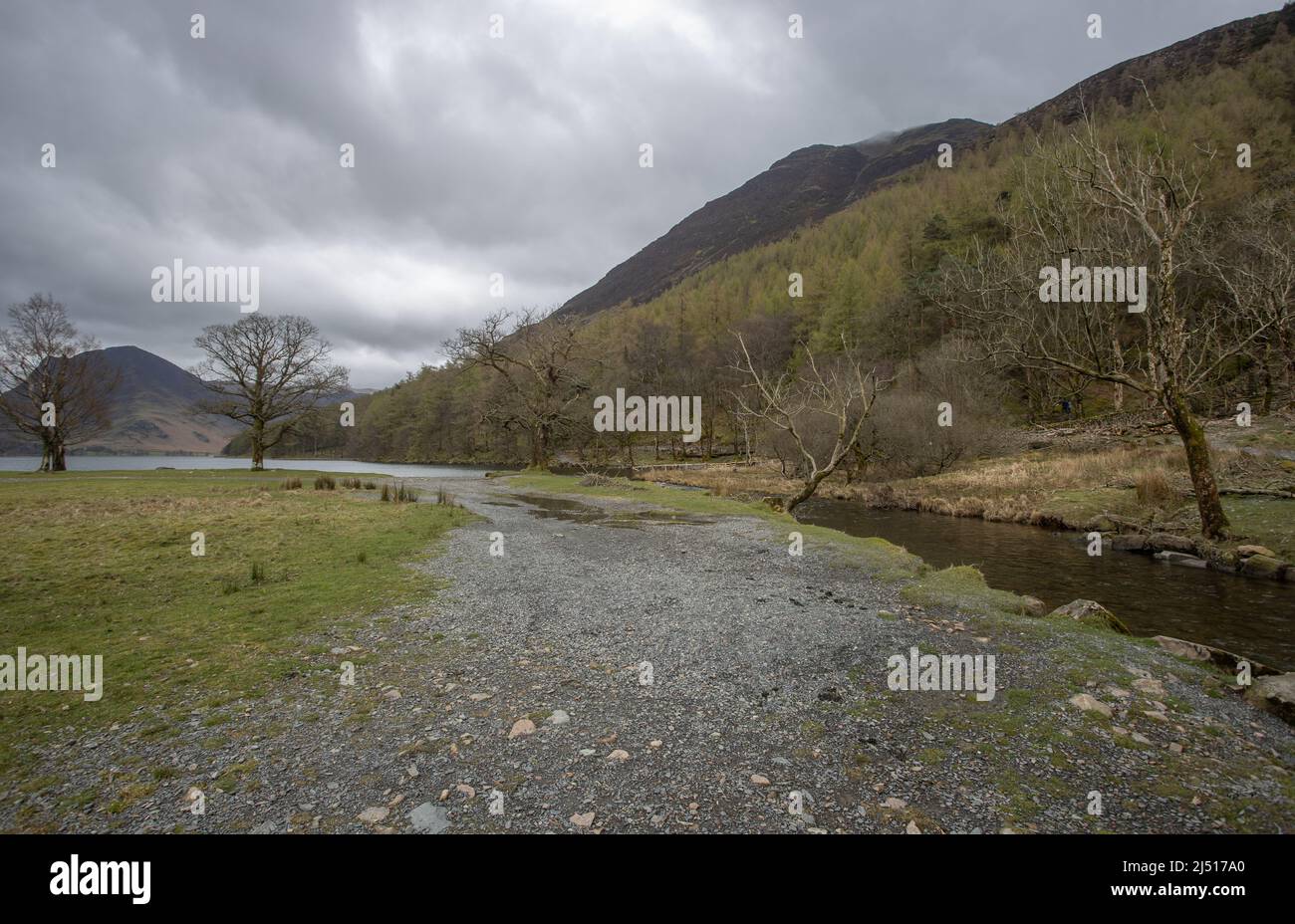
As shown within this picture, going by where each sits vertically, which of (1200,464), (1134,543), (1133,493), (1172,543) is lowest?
(1134,543)

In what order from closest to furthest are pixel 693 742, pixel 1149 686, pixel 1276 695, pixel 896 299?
1. pixel 693 742
2. pixel 1276 695
3. pixel 1149 686
4. pixel 896 299

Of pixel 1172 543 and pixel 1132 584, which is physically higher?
pixel 1172 543

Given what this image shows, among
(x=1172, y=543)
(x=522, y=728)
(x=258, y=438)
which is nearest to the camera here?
(x=522, y=728)

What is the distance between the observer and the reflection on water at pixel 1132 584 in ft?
30.8

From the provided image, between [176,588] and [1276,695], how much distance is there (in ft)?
47.7

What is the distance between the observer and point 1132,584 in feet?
41.9

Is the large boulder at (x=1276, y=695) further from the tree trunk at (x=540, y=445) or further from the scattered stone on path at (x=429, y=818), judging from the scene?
the tree trunk at (x=540, y=445)

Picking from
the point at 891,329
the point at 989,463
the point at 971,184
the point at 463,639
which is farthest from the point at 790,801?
the point at 971,184

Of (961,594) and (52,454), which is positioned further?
(52,454)

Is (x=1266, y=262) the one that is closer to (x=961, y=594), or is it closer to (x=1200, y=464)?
(x=1200, y=464)

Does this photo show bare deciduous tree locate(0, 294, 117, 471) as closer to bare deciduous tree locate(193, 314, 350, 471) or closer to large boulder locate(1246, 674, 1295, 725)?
bare deciduous tree locate(193, 314, 350, 471)

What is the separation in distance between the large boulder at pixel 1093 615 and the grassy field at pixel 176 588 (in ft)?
35.0

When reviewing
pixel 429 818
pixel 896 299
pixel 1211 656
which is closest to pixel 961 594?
pixel 1211 656
